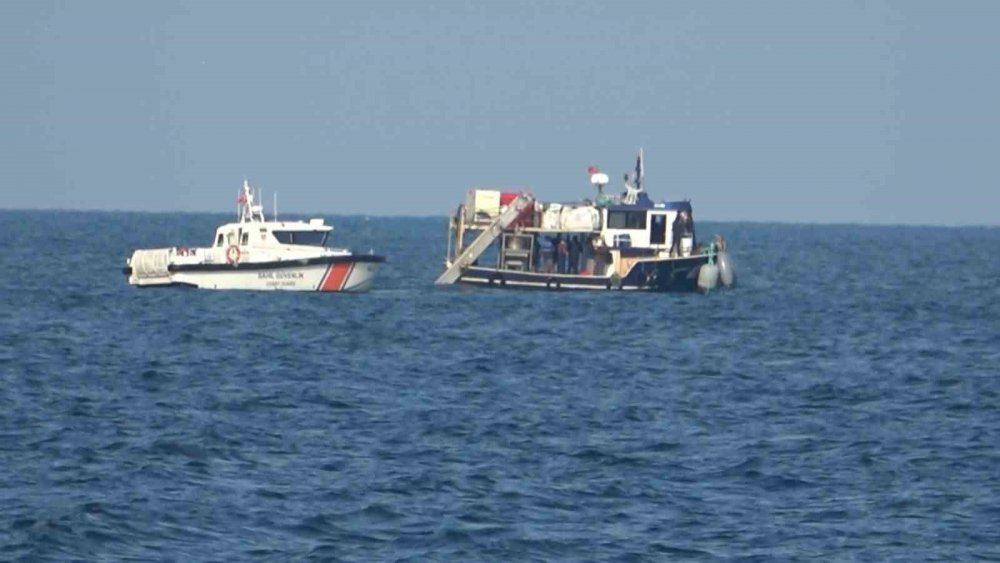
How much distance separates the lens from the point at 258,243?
67.9 m

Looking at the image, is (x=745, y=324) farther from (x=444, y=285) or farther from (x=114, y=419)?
(x=114, y=419)

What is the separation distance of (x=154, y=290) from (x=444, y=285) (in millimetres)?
10646

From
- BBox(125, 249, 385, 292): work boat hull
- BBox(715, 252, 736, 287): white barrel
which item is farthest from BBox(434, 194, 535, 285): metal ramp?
BBox(715, 252, 736, 287): white barrel

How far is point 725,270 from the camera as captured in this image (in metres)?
76.6

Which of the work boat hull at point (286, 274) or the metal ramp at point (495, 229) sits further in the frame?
the metal ramp at point (495, 229)

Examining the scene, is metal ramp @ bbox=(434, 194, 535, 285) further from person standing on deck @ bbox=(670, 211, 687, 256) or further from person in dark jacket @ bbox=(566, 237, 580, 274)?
person standing on deck @ bbox=(670, 211, 687, 256)

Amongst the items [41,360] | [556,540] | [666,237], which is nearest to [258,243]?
[666,237]

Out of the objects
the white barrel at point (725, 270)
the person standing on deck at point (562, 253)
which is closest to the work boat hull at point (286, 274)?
the person standing on deck at point (562, 253)

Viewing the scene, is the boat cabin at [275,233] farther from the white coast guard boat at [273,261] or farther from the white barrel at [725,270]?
the white barrel at [725,270]

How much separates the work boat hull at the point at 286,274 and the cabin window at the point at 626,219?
823 cm

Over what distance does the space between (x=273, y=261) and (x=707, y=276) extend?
1585 cm

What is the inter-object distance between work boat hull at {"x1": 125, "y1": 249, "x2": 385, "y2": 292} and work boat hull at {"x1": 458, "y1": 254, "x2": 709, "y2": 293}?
5.32m

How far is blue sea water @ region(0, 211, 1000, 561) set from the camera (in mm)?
27016

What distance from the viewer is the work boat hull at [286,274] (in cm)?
6769
